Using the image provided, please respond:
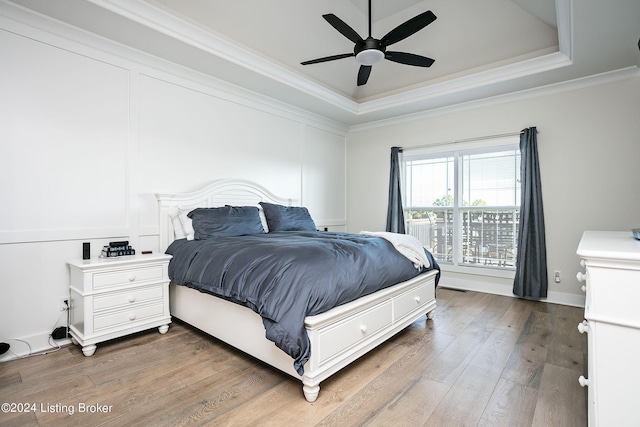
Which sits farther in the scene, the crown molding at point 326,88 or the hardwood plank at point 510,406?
the crown molding at point 326,88

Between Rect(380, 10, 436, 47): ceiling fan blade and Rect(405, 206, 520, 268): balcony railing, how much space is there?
2.77 meters

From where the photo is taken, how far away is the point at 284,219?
3.77m

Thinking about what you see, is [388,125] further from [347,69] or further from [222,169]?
[222,169]

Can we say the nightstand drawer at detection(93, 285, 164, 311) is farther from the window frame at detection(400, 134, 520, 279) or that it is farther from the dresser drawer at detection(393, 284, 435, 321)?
the window frame at detection(400, 134, 520, 279)

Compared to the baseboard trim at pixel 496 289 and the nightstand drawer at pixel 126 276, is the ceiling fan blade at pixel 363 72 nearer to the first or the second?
the nightstand drawer at pixel 126 276

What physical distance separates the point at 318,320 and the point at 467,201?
11.6ft

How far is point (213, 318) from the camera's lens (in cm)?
A: 245

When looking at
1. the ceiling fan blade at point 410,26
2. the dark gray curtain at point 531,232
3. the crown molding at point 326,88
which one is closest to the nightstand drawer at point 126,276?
the crown molding at point 326,88

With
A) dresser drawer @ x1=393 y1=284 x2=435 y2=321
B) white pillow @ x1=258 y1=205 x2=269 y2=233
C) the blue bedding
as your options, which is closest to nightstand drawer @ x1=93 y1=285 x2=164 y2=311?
the blue bedding

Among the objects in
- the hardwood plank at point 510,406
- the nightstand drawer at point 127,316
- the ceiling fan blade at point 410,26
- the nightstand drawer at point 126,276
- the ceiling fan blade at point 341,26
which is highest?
the ceiling fan blade at point 341,26

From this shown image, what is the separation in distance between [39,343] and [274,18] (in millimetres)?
3621

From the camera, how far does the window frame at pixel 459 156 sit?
4.11 m

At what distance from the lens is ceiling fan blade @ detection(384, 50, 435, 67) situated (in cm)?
269

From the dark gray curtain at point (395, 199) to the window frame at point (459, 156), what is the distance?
178 mm
